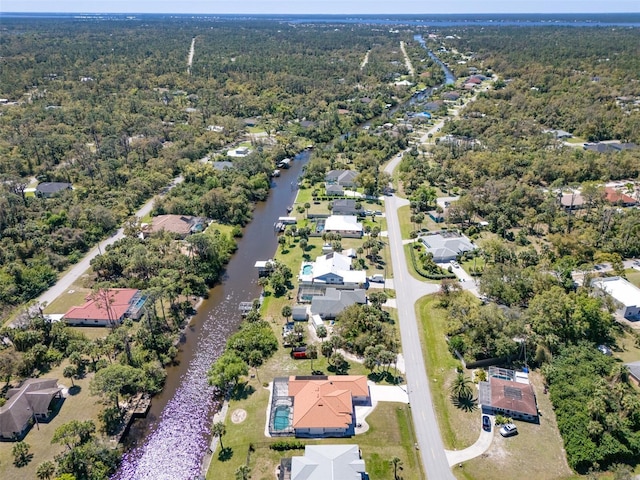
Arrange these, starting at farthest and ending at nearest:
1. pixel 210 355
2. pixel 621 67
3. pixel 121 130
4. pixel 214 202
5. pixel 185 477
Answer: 1. pixel 621 67
2. pixel 121 130
3. pixel 214 202
4. pixel 210 355
5. pixel 185 477

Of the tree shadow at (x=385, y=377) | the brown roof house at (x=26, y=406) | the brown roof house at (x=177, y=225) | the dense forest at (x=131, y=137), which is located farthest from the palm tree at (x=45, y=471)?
the brown roof house at (x=177, y=225)

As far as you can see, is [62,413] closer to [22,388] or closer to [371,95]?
[22,388]

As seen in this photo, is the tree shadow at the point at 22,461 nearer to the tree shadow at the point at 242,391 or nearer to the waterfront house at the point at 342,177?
the tree shadow at the point at 242,391

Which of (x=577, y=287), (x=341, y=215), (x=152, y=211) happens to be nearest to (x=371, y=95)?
(x=341, y=215)

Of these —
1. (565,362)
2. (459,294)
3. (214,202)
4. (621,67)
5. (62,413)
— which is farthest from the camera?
(621,67)

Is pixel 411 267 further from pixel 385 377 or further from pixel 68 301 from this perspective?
pixel 68 301

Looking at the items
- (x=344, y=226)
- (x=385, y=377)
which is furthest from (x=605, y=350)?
(x=344, y=226)
